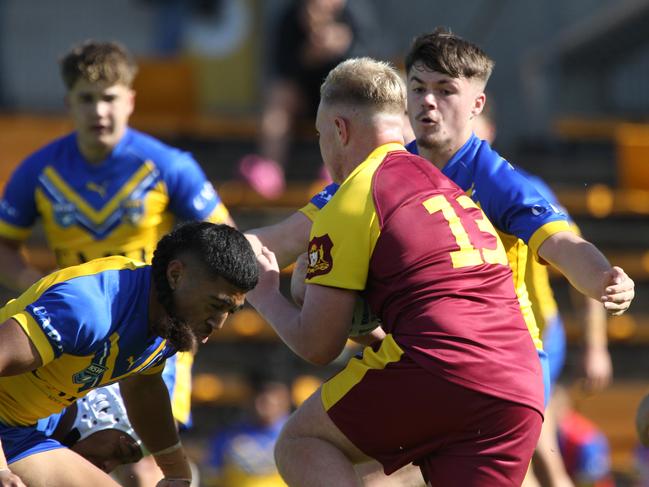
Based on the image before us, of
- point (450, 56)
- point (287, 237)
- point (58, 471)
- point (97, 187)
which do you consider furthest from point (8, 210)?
point (450, 56)

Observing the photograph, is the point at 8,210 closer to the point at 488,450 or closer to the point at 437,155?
the point at 437,155

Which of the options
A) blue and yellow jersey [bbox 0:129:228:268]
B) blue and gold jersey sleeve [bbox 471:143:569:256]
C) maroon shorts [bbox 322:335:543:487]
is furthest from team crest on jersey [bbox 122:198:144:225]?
maroon shorts [bbox 322:335:543:487]

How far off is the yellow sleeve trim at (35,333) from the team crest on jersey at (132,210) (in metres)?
1.90

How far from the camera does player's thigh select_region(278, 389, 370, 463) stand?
3930mm

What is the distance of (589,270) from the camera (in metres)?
4.11

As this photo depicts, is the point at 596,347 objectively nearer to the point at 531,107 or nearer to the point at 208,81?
the point at 531,107

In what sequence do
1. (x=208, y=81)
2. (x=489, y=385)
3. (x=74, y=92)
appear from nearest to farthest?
(x=489, y=385), (x=74, y=92), (x=208, y=81)

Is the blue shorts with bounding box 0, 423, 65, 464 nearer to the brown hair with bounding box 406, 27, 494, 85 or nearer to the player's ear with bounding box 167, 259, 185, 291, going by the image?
the player's ear with bounding box 167, 259, 185, 291

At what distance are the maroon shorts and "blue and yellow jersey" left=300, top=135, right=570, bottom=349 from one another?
760 mm

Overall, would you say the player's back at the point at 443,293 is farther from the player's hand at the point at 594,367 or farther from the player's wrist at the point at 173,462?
the player's hand at the point at 594,367

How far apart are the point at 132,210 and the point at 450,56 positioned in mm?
1876

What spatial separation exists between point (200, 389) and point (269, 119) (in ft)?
8.43

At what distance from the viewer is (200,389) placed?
9695 mm

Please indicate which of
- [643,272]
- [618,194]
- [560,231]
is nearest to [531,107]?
[618,194]
